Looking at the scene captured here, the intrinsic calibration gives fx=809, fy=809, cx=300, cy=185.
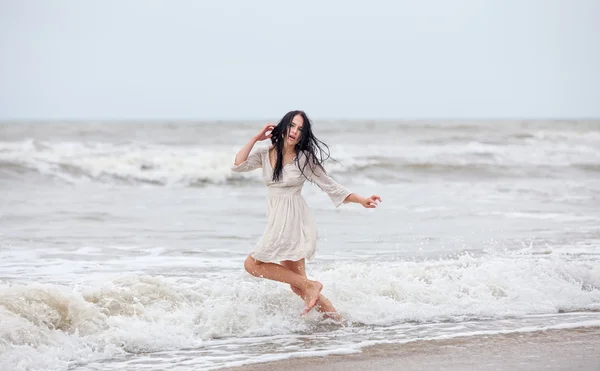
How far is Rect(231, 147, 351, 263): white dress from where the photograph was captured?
19.7 feet

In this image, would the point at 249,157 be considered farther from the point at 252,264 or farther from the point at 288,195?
the point at 252,264

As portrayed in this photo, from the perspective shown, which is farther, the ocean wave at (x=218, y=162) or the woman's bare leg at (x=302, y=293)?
the ocean wave at (x=218, y=162)

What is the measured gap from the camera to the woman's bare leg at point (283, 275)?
20.0ft

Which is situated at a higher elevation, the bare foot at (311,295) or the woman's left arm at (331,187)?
the woman's left arm at (331,187)

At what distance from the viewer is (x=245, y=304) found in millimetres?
6465

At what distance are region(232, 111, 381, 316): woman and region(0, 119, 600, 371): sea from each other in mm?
481

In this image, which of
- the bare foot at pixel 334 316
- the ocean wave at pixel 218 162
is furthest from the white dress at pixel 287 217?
the ocean wave at pixel 218 162

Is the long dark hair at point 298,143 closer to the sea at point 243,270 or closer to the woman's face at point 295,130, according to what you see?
the woman's face at point 295,130

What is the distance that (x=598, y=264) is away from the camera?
821cm

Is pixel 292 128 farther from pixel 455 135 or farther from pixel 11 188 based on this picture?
pixel 455 135

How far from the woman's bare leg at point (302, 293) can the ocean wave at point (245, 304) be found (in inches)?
4.6

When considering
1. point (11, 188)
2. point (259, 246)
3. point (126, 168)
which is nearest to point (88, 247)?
point (259, 246)

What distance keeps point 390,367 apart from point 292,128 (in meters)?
1.89

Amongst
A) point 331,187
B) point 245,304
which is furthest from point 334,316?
point 331,187
